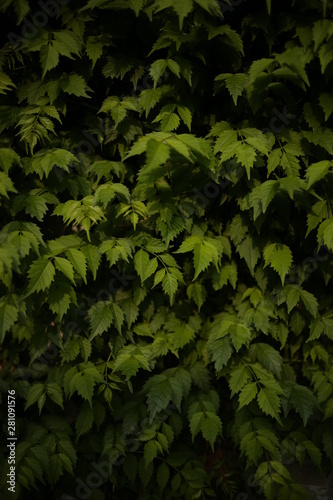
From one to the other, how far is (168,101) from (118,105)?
263 mm

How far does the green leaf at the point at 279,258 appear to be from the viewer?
83.0 inches

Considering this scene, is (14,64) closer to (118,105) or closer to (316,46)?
(118,105)

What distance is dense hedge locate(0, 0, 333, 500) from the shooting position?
80.7 inches

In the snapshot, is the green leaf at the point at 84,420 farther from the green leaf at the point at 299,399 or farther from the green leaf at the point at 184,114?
the green leaf at the point at 184,114

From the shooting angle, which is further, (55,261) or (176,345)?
(176,345)

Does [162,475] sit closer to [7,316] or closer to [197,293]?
[197,293]

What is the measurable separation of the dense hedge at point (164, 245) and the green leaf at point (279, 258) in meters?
0.02

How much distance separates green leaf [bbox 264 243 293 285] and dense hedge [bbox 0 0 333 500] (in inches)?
0.7

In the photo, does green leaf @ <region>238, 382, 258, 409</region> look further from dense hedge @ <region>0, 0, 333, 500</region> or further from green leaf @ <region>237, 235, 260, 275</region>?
green leaf @ <region>237, 235, 260, 275</region>

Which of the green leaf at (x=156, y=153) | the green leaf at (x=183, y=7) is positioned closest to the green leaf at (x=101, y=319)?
the green leaf at (x=156, y=153)

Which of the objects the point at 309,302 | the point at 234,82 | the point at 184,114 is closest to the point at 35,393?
the point at 309,302

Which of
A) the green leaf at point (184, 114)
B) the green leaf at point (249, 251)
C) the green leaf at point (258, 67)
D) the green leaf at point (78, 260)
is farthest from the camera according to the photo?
the green leaf at point (249, 251)

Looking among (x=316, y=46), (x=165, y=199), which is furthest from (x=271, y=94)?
(x=165, y=199)

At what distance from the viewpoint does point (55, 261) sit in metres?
2.00
